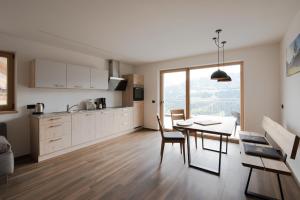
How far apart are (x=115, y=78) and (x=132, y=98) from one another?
907 mm

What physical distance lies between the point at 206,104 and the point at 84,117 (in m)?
3.54

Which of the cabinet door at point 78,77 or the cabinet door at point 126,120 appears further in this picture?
the cabinet door at point 126,120

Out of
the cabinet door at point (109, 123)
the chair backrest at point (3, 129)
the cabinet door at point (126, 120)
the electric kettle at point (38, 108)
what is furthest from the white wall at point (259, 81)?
the chair backrest at point (3, 129)

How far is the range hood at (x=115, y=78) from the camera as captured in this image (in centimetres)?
470

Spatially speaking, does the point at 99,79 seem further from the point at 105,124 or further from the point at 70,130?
the point at 70,130

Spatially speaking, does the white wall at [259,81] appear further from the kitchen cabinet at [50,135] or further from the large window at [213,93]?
the kitchen cabinet at [50,135]

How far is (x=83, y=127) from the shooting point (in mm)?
3598

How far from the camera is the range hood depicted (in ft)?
15.4

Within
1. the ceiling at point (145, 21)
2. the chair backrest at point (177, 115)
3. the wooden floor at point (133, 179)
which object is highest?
the ceiling at point (145, 21)

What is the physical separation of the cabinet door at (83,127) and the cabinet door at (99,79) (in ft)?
2.88

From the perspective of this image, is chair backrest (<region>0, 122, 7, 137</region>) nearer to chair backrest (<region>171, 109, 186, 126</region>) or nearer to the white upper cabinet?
the white upper cabinet

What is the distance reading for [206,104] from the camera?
4.61 meters

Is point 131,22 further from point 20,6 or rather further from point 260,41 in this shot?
point 260,41

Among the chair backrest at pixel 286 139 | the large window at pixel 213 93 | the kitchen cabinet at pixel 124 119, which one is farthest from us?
the kitchen cabinet at pixel 124 119
